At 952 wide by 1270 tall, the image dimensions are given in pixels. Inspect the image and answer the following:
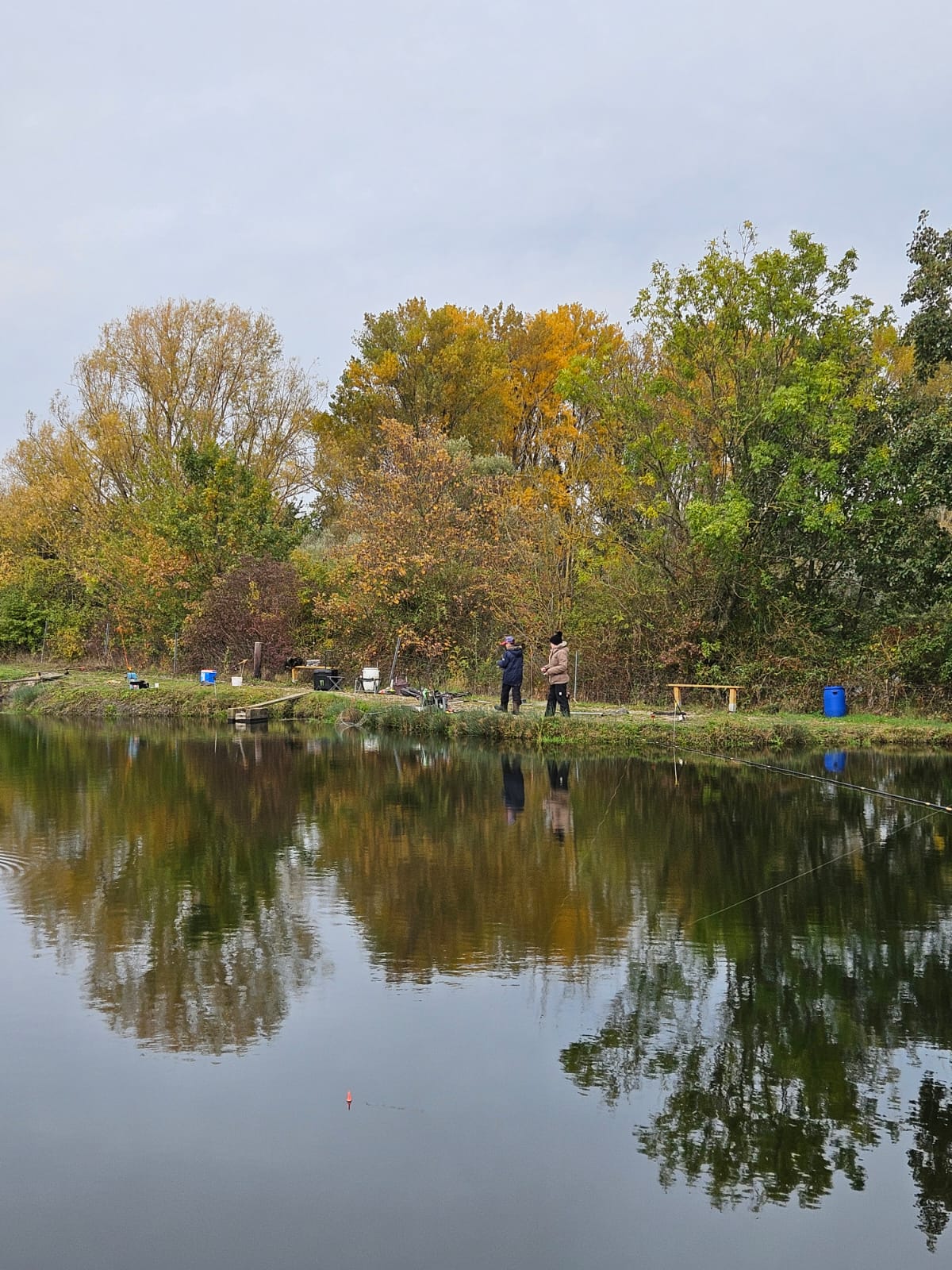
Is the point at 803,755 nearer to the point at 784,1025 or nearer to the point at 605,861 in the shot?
the point at 605,861

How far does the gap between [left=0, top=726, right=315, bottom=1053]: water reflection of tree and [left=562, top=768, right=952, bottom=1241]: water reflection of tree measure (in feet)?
8.32

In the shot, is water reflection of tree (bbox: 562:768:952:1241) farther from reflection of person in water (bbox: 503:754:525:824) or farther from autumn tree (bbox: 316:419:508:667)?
autumn tree (bbox: 316:419:508:667)

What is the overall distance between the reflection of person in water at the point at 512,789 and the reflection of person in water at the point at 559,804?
0.39 m

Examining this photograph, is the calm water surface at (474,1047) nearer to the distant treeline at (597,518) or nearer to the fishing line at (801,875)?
the fishing line at (801,875)

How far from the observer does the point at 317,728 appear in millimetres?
27156

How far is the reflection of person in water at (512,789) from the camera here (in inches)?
626

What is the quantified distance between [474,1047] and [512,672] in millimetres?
17491

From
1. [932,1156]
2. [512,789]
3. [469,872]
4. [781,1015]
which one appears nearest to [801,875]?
[469,872]

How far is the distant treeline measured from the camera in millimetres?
26750

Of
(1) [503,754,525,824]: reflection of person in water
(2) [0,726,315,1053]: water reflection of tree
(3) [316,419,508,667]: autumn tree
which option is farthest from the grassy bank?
(2) [0,726,315,1053]: water reflection of tree

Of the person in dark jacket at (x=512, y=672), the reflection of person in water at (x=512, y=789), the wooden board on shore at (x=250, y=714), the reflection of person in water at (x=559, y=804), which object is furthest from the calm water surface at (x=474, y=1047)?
the wooden board on shore at (x=250, y=714)

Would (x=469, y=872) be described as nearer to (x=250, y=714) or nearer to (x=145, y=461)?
(x=250, y=714)

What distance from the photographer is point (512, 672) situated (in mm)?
24969

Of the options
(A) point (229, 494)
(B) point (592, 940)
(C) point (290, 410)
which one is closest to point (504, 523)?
(A) point (229, 494)
